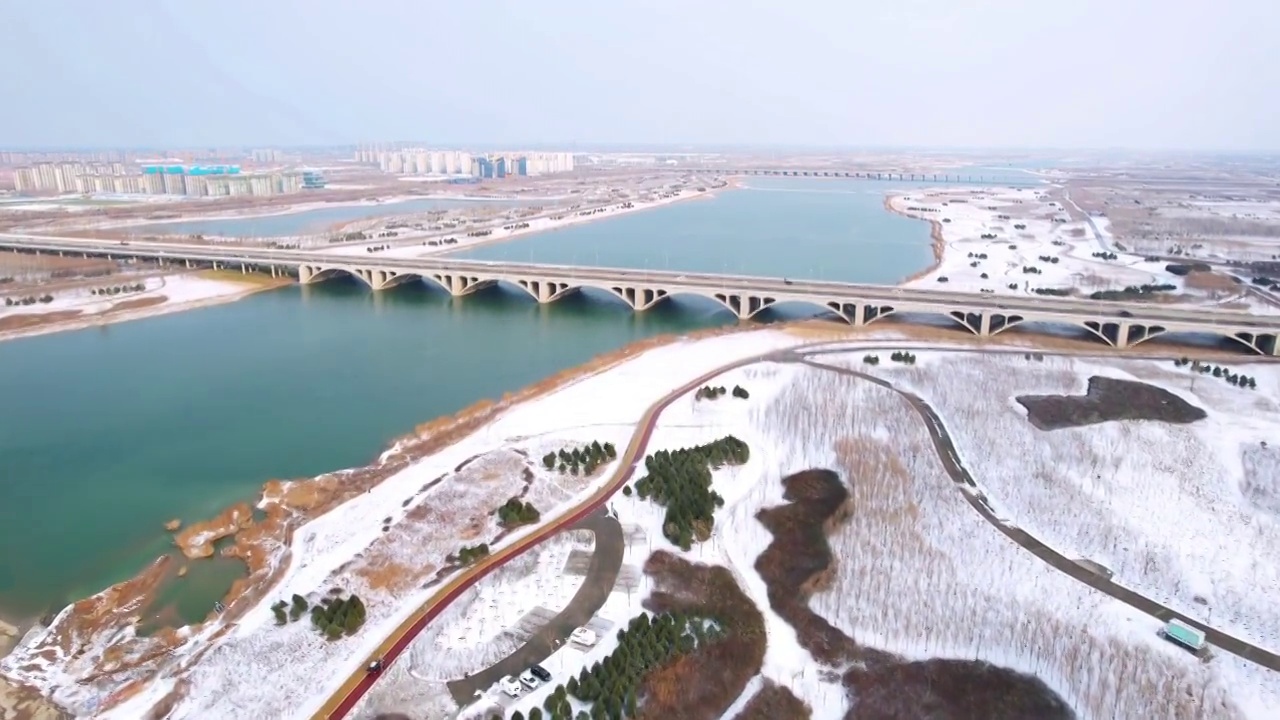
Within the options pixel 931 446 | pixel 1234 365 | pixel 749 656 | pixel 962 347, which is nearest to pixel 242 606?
pixel 749 656

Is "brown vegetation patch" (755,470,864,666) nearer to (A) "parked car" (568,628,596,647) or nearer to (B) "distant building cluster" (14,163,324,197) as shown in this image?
(A) "parked car" (568,628,596,647)

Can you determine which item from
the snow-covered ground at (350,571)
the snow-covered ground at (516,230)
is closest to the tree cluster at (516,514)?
the snow-covered ground at (350,571)

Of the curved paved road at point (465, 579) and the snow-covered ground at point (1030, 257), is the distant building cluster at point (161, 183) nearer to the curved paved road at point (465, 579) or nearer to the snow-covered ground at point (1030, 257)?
the snow-covered ground at point (1030, 257)

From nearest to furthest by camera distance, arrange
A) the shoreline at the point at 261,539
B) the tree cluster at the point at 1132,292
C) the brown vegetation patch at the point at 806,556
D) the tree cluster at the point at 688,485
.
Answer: the brown vegetation patch at the point at 806,556 < the shoreline at the point at 261,539 < the tree cluster at the point at 688,485 < the tree cluster at the point at 1132,292

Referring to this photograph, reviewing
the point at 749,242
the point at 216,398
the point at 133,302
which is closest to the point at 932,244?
the point at 749,242

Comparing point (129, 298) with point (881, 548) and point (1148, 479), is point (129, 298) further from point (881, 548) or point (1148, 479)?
point (1148, 479)

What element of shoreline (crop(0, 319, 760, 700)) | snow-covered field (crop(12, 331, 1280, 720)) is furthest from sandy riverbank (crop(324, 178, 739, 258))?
snow-covered field (crop(12, 331, 1280, 720))
